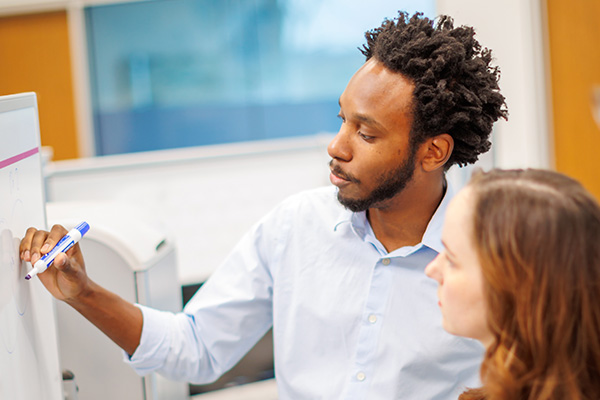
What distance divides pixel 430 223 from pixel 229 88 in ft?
10.8

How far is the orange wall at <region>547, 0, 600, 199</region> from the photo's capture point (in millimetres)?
2424

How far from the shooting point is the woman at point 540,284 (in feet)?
2.26

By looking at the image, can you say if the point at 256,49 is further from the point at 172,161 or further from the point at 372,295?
the point at 372,295

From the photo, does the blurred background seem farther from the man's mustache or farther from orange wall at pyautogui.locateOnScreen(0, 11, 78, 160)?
the man's mustache

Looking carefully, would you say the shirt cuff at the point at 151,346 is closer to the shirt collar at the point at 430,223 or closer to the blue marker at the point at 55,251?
the blue marker at the point at 55,251

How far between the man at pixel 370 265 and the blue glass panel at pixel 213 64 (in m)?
3.08

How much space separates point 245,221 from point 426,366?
3.86 ft

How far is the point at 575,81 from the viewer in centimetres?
247

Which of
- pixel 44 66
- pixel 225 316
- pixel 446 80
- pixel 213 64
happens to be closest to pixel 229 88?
pixel 213 64

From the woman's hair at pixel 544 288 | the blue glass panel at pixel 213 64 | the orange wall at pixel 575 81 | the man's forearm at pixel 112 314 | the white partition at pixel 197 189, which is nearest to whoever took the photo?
the woman's hair at pixel 544 288

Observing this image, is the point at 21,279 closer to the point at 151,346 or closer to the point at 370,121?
the point at 151,346

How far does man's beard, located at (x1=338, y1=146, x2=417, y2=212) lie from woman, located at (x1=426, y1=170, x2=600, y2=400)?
1.30 ft

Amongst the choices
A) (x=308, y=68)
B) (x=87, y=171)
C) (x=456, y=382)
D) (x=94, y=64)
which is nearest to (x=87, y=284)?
(x=456, y=382)

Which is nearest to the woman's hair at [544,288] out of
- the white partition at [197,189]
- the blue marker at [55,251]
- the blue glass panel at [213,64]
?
the blue marker at [55,251]
